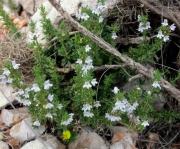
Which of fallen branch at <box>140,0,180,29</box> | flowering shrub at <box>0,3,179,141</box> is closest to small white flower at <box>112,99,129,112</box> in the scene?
flowering shrub at <box>0,3,179,141</box>

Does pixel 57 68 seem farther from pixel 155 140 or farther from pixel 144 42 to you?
pixel 155 140

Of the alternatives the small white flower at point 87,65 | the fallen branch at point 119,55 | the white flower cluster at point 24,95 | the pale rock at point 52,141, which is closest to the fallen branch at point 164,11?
the fallen branch at point 119,55

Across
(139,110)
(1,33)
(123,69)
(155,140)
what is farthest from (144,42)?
(1,33)

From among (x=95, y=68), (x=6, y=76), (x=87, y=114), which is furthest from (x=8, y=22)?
(x=87, y=114)

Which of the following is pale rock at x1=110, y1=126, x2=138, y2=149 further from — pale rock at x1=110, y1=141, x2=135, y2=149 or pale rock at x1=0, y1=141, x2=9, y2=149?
pale rock at x1=0, y1=141, x2=9, y2=149

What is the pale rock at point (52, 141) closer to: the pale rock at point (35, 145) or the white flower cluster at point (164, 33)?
the pale rock at point (35, 145)

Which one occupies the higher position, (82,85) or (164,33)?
(164,33)

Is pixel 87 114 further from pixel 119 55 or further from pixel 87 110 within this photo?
pixel 119 55
